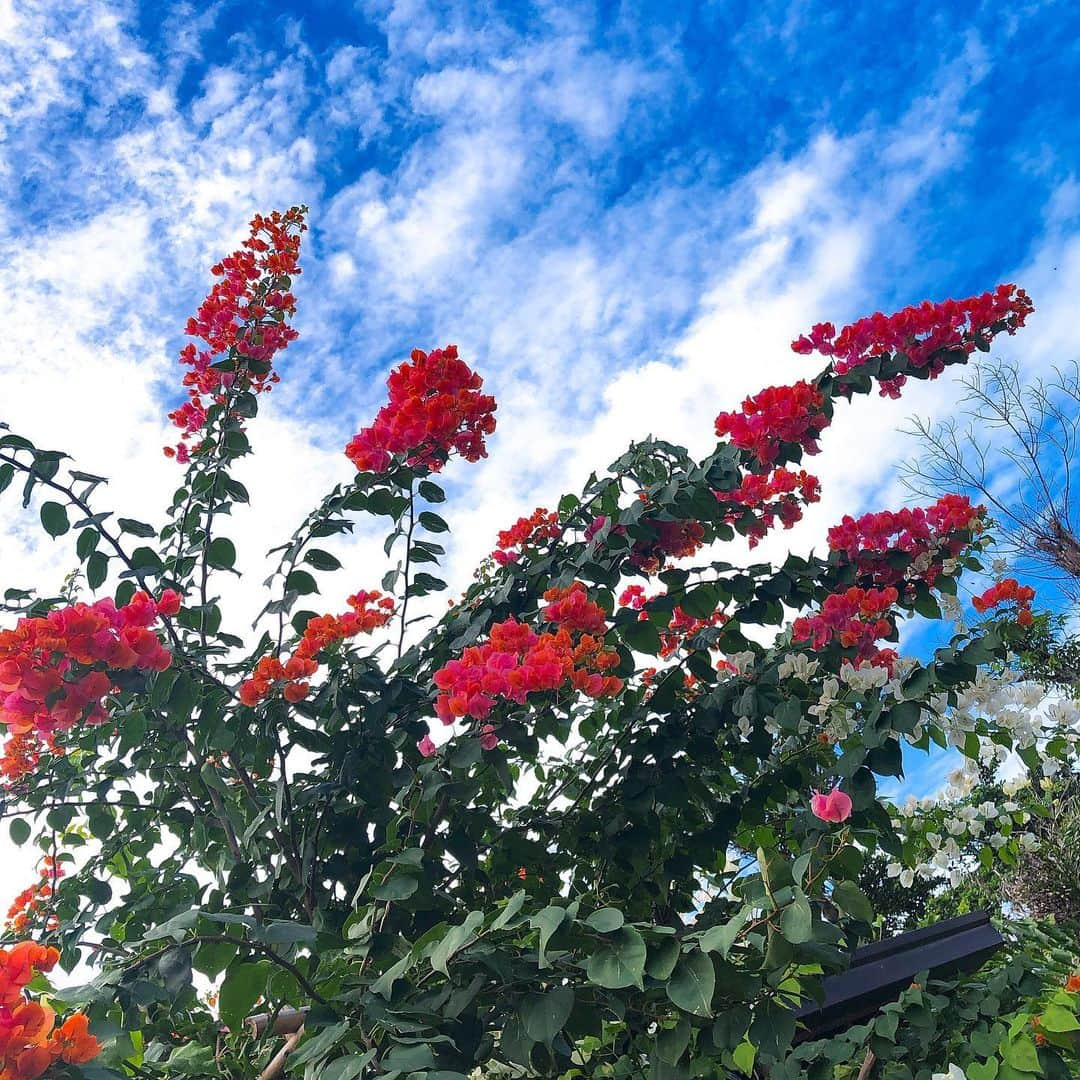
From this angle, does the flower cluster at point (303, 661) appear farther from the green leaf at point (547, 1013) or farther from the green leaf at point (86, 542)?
the green leaf at point (547, 1013)

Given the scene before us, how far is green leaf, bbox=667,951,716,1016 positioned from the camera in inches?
32.0

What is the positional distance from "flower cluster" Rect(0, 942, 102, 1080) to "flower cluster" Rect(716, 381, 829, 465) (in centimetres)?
167

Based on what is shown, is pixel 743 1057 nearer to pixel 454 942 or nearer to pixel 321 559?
pixel 454 942

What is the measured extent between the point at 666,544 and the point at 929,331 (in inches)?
35.9

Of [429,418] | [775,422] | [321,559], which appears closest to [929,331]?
[775,422]

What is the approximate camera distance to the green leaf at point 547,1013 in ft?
2.95

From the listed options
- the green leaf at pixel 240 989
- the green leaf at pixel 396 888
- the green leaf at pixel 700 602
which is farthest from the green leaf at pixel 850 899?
the green leaf at pixel 700 602

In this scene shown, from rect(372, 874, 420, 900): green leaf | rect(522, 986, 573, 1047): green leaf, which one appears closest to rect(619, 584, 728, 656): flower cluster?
rect(372, 874, 420, 900): green leaf

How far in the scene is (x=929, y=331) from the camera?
214 centimetres

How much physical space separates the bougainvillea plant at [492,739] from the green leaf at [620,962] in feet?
0.18

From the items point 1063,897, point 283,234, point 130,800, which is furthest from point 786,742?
point 1063,897

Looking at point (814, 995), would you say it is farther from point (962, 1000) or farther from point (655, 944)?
point (962, 1000)

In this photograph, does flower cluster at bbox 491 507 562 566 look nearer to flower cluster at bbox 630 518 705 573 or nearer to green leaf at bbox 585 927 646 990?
flower cluster at bbox 630 518 705 573

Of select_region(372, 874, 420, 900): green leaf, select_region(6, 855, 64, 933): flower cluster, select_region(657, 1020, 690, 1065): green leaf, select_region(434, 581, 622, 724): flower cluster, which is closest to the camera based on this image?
select_region(657, 1020, 690, 1065): green leaf
